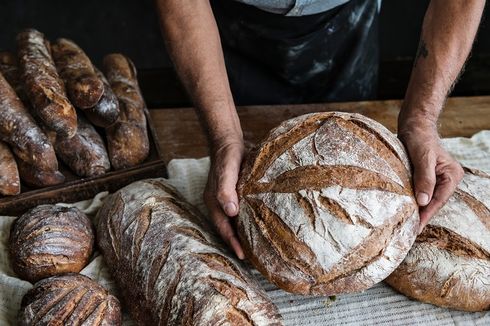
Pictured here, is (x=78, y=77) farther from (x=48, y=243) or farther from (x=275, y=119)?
(x=275, y=119)

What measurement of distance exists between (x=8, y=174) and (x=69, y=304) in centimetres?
57

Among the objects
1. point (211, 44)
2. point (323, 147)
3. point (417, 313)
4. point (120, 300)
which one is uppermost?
point (211, 44)

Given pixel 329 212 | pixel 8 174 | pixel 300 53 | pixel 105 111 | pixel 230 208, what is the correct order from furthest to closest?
1. pixel 300 53
2. pixel 105 111
3. pixel 8 174
4. pixel 230 208
5. pixel 329 212

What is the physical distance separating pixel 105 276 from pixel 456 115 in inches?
56.4

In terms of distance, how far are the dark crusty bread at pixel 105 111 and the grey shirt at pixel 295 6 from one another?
1.76ft

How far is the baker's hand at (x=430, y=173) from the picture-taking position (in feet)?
4.99

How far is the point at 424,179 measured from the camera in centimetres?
152

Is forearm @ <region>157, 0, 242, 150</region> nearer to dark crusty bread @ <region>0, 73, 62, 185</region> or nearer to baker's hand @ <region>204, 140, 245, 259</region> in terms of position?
baker's hand @ <region>204, 140, 245, 259</region>

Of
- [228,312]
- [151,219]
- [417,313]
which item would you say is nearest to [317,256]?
[228,312]

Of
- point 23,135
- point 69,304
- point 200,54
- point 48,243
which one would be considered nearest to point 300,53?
point 200,54

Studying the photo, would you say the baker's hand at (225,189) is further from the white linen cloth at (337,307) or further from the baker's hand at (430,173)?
the baker's hand at (430,173)

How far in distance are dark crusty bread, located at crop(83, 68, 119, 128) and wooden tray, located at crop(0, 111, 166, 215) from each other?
16cm

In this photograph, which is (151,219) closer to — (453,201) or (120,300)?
(120,300)

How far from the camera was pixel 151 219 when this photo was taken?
1640mm
